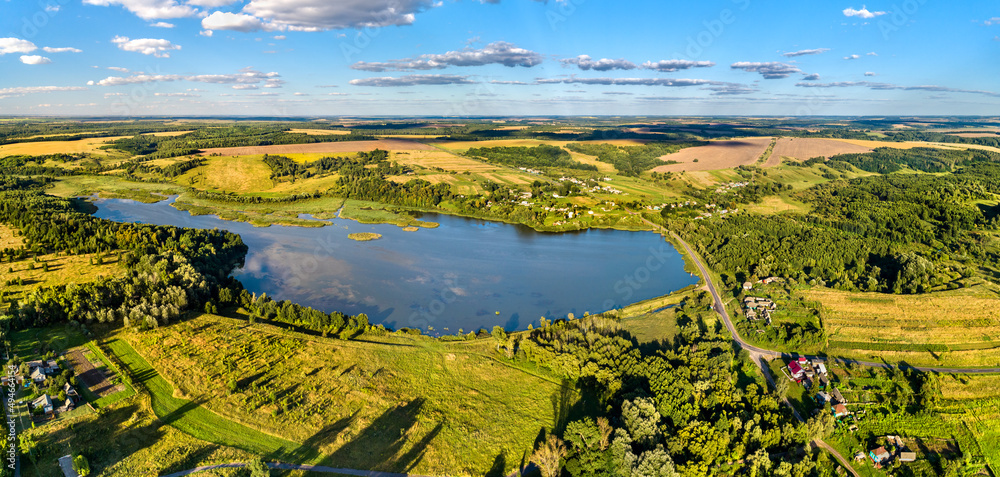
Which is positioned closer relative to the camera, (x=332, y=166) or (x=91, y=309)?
(x=91, y=309)

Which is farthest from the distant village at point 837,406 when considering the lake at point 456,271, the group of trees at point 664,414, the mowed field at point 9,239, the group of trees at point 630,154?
the group of trees at point 630,154

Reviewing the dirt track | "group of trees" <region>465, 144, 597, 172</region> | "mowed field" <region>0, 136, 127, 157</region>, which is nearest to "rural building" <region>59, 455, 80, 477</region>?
the dirt track

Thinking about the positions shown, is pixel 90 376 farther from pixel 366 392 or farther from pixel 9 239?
pixel 9 239

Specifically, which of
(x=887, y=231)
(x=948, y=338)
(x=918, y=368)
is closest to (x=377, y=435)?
(x=918, y=368)

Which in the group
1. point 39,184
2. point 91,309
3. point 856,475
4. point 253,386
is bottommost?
point 856,475

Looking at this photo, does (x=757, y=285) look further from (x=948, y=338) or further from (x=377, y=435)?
(x=377, y=435)

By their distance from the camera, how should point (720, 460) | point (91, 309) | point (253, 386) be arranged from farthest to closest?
1. point (91, 309)
2. point (253, 386)
3. point (720, 460)
